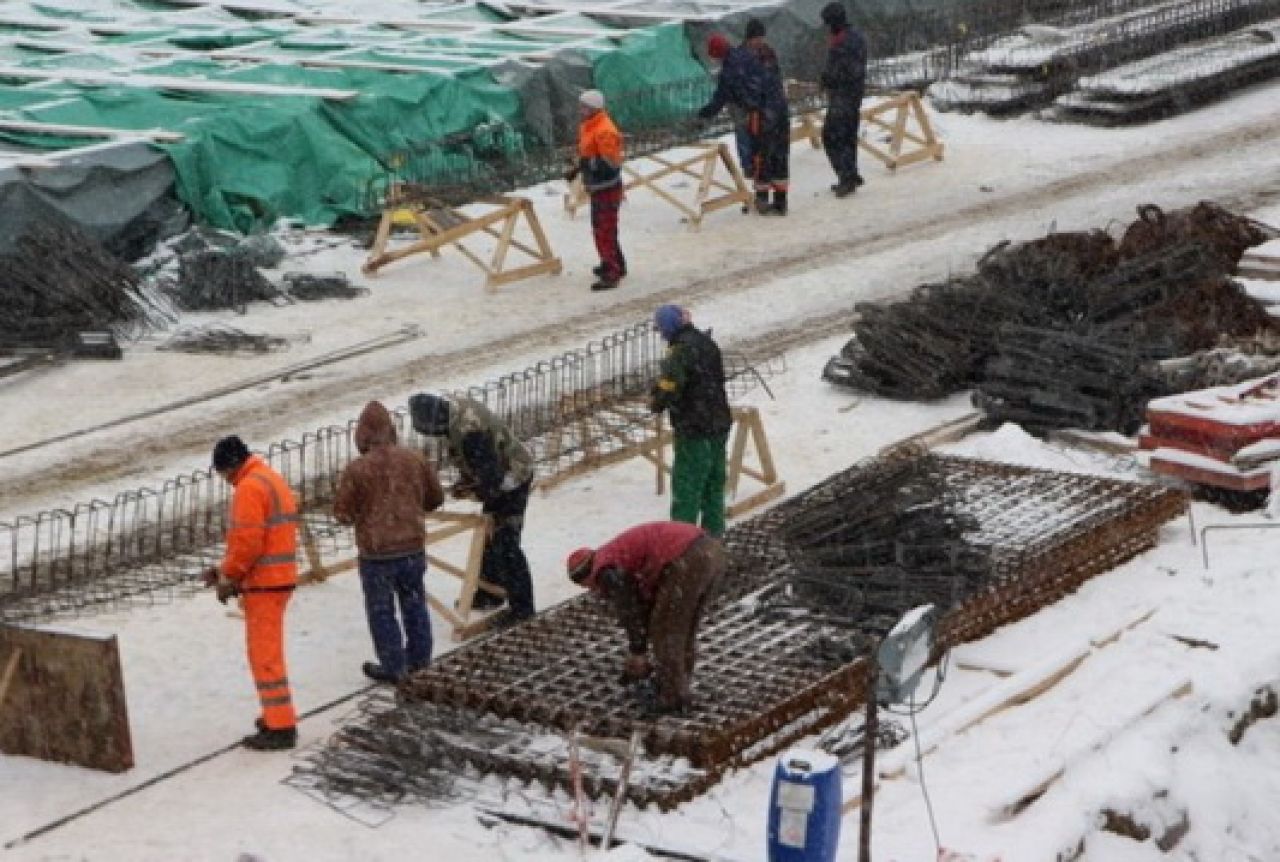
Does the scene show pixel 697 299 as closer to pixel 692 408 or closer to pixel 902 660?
pixel 692 408

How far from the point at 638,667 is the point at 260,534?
1.93 metres

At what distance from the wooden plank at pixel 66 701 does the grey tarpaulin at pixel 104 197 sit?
9142 millimetres

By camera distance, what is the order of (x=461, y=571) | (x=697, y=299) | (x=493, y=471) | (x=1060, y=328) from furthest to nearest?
1. (x=697, y=299)
2. (x=1060, y=328)
3. (x=461, y=571)
4. (x=493, y=471)

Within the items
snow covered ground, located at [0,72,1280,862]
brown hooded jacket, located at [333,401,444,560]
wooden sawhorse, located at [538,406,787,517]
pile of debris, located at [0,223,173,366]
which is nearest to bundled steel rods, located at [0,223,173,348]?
pile of debris, located at [0,223,173,366]

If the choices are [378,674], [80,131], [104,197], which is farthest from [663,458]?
[80,131]

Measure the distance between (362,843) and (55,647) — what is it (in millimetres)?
2037

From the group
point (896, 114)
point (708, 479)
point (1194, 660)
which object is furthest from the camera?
point (896, 114)

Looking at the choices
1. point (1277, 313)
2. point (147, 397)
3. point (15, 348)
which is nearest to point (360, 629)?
point (147, 397)

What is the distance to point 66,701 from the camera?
1246 cm

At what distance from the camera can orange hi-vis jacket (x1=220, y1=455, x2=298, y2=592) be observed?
12523mm

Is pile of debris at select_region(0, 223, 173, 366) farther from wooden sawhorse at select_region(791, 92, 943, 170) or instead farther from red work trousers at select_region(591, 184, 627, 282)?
wooden sawhorse at select_region(791, 92, 943, 170)

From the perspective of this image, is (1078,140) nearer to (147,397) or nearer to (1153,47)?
(1153,47)

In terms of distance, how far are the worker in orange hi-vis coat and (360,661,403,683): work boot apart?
0.81m

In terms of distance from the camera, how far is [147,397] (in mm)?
19156
